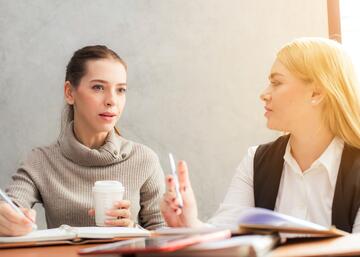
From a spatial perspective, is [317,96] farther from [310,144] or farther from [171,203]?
[171,203]

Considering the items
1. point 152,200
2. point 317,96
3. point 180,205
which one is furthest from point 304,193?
point 152,200

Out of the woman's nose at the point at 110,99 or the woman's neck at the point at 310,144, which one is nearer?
the woman's neck at the point at 310,144

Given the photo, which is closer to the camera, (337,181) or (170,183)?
(170,183)

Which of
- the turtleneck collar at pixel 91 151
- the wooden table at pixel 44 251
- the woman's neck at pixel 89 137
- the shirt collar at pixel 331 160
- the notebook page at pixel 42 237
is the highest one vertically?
the woman's neck at pixel 89 137

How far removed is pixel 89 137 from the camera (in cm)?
212

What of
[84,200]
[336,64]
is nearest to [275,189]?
[336,64]

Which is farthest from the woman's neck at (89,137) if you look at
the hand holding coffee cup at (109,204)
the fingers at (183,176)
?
the fingers at (183,176)

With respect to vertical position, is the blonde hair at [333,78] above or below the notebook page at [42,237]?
above

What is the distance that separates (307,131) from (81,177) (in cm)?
85

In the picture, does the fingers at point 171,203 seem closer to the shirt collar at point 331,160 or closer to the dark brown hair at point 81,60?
the shirt collar at point 331,160

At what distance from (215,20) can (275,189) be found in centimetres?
109

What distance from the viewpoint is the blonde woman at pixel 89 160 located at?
199 cm

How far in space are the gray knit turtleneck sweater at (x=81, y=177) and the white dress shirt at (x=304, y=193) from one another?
364mm

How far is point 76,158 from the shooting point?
205 centimetres
